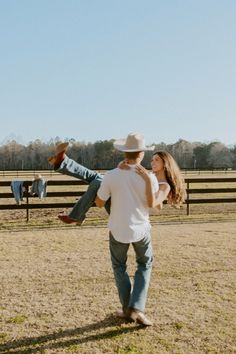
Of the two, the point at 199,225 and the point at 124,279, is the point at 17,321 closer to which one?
the point at 124,279

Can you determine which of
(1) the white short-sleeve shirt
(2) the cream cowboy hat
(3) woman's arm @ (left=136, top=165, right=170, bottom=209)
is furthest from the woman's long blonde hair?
(2) the cream cowboy hat

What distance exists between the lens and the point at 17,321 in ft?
13.1

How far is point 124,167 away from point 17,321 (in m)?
1.82

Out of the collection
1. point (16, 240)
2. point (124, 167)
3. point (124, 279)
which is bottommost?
point (16, 240)

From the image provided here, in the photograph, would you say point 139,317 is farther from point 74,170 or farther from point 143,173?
point 74,170

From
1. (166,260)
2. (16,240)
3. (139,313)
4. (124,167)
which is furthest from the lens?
(16,240)

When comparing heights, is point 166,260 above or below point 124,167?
below

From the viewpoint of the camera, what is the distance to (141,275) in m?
3.76

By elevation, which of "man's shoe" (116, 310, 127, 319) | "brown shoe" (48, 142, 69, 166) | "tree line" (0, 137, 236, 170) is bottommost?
"man's shoe" (116, 310, 127, 319)

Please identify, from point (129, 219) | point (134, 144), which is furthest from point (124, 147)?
point (129, 219)

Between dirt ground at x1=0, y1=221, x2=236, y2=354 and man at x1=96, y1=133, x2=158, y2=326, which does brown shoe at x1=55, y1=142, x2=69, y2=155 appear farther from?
dirt ground at x1=0, y1=221, x2=236, y2=354

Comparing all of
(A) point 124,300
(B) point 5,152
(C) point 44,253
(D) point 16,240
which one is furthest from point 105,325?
(B) point 5,152

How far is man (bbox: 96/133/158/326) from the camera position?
347cm

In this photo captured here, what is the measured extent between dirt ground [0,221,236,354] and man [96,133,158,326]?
12.5 inches
